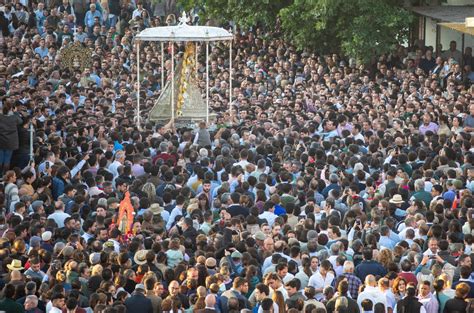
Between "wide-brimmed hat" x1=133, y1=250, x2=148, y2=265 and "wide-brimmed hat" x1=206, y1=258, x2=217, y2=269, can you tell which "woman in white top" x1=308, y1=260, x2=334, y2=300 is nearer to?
"wide-brimmed hat" x1=206, y1=258, x2=217, y2=269

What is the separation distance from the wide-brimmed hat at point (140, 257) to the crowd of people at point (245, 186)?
16cm

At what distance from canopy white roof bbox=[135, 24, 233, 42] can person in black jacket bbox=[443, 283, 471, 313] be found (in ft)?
46.1

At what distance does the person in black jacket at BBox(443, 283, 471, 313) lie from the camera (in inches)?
714

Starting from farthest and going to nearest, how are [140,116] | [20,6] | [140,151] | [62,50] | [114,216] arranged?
1. [20,6]
2. [62,50]
3. [140,116]
4. [140,151]
5. [114,216]

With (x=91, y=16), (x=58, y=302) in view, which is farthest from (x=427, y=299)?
(x=91, y=16)

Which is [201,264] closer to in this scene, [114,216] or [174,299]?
[174,299]

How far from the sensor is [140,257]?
19484mm

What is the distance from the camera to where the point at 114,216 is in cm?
2173

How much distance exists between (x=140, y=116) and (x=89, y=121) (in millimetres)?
2913

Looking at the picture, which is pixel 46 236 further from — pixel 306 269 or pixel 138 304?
pixel 306 269

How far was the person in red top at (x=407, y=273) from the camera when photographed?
18.8 meters

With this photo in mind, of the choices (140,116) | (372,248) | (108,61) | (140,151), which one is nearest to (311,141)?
(140,151)

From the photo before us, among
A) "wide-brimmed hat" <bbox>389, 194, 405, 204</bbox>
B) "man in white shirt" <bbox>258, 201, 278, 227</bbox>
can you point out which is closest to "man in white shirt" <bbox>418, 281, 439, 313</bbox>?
"man in white shirt" <bbox>258, 201, 278, 227</bbox>

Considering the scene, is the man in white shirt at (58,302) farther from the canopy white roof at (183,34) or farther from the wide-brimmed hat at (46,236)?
the canopy white roof at (183,34)
